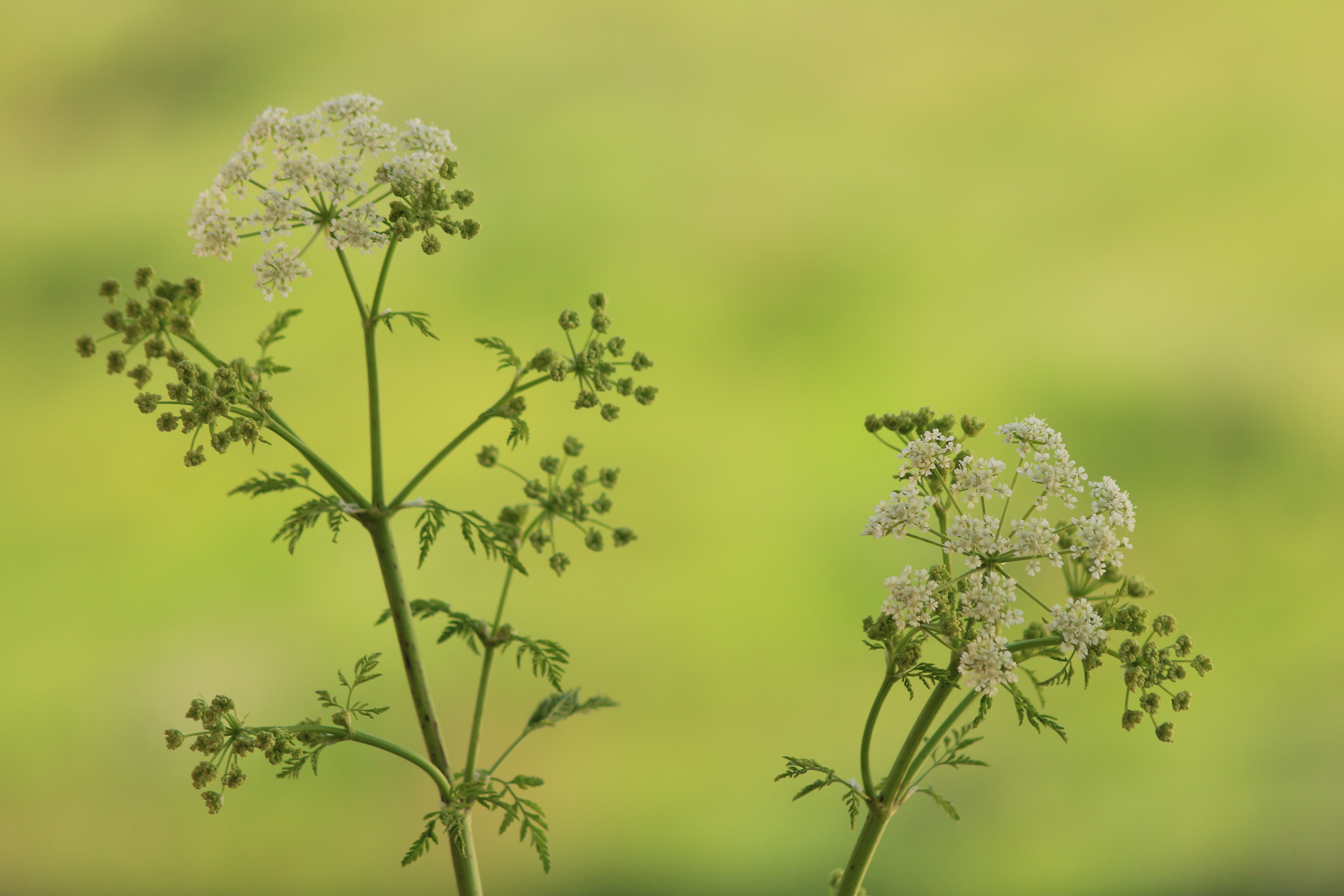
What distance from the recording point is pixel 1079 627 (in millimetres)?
1082

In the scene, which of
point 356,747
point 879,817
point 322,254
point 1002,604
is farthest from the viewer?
point 322,254

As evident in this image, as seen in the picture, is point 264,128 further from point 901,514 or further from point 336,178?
point 901,514

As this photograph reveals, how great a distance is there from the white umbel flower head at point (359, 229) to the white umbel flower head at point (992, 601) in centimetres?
78

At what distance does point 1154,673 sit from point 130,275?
3428mm

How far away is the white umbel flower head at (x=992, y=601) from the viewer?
107 cm

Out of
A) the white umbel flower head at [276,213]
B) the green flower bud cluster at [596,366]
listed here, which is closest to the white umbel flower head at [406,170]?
the white umbel flower head at [276,213]

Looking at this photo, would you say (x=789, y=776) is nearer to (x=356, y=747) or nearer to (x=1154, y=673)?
(x=1154, y=673)

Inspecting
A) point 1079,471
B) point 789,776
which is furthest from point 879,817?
point 1079,471

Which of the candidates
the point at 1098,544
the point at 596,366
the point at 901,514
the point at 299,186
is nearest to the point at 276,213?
the point at 299,186

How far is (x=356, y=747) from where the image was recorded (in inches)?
113

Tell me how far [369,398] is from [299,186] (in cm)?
26

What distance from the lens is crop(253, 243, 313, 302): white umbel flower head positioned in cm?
122

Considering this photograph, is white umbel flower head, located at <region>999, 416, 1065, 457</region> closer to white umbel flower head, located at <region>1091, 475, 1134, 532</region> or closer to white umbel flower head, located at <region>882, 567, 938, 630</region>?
white umbel flower head, located at <region>1091, 475, 1134, 532</region>

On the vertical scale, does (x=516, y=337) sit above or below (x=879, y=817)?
above
